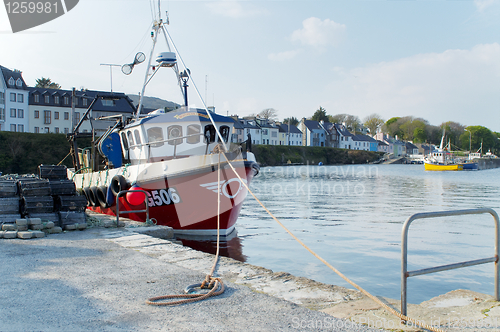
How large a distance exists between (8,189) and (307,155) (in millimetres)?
83668

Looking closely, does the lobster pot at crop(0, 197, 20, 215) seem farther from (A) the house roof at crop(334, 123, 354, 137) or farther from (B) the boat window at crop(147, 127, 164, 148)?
(A) the house roof at crop(334, 123, 354, 137)

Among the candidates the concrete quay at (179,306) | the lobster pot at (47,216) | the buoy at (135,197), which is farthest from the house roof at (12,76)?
the concrete quay at (179,306)

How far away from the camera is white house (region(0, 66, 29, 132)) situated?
5619 cm

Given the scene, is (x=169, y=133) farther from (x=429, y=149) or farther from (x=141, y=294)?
(x=429, y=149)

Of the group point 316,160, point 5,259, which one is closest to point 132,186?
point 5,259

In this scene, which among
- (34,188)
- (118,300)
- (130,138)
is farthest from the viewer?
(130,138)

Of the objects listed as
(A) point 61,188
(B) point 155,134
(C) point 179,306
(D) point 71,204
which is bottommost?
(C) point 179,306

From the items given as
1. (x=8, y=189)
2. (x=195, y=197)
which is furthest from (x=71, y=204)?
(x=195, y=197)

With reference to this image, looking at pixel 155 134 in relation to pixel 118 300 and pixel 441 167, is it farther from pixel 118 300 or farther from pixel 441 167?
pixel 441 167

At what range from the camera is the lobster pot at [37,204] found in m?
7.82

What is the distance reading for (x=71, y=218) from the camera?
7.98 m

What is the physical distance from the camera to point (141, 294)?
13.5ft

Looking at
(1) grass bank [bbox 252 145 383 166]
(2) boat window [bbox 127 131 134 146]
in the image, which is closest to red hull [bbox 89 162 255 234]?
(2) boat window [bbox 127 131 134 146]

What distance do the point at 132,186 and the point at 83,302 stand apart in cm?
769
